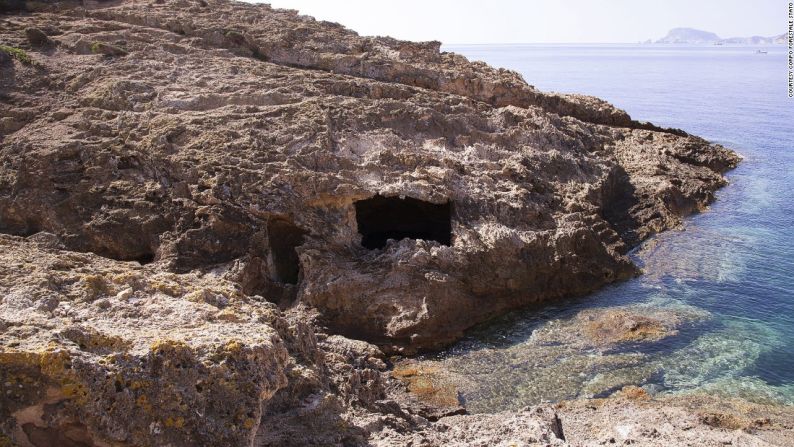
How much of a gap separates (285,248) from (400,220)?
452cm

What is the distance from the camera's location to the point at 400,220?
69.9 ft

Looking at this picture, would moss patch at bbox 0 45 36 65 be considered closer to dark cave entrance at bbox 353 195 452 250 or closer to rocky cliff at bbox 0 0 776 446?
rocky cliff at bbox 0 0 776 446

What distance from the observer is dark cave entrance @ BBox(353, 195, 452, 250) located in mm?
20328

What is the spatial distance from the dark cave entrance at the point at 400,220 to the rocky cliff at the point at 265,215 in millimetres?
100

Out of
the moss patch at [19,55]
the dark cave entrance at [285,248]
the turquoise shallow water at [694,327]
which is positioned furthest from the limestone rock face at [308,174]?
the turquoise shallow water at [694,327]

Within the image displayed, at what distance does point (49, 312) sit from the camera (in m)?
7.46

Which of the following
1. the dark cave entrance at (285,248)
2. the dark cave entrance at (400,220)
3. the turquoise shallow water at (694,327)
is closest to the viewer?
the turquoise shallow water at (694,327)

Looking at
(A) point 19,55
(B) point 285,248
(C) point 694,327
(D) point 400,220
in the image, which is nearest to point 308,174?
(B) point 285,248

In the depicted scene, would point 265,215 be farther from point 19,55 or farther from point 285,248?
point 19,55

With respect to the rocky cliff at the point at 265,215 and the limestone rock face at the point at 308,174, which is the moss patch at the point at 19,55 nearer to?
the rocky cliff at the point at 265,215

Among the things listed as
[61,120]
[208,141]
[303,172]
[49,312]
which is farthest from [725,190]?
[49,312]

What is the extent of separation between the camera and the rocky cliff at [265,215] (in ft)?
23.2

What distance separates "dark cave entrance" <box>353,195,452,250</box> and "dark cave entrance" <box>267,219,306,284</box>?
250 centimetres

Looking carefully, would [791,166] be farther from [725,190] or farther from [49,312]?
[49,312]
